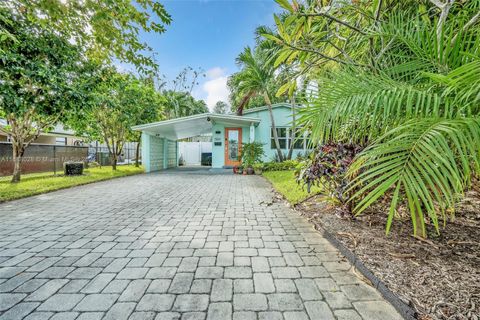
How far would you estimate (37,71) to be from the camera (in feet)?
18.5

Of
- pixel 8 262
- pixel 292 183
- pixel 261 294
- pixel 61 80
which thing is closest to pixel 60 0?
pixel 61 80

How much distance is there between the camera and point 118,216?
3994 mm

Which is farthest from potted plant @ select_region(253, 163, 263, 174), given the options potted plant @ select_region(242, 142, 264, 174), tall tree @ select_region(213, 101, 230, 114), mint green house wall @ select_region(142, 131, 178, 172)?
tall tree @ select_region(213, 101, 230, 114)

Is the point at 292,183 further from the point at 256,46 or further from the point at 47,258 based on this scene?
the point at 256,46

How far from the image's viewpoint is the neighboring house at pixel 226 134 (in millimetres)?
11195

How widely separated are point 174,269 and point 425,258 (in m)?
2.39

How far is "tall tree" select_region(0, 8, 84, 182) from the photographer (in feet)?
17.6

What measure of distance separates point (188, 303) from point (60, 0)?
4687mm

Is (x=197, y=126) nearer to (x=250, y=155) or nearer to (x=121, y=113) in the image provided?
(x=121, y=113)

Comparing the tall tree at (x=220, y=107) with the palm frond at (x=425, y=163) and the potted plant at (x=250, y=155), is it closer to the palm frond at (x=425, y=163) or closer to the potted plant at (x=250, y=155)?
the potted plant at (x=250, y=155)

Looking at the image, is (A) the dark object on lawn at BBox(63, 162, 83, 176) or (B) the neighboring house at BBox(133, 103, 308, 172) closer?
(A) the dark object on lawn at BBox(63, 162, 83, 176)

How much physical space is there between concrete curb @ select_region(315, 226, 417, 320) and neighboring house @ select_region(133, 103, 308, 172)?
29.0 ft

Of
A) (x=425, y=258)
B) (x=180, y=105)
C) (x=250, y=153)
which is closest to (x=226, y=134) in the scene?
(x=250, y=153)

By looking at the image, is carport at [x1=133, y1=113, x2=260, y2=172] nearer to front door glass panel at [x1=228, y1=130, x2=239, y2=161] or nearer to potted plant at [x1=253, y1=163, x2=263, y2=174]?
front door glass panel at [x1=228, y1=130, x2=239, y2=161]
